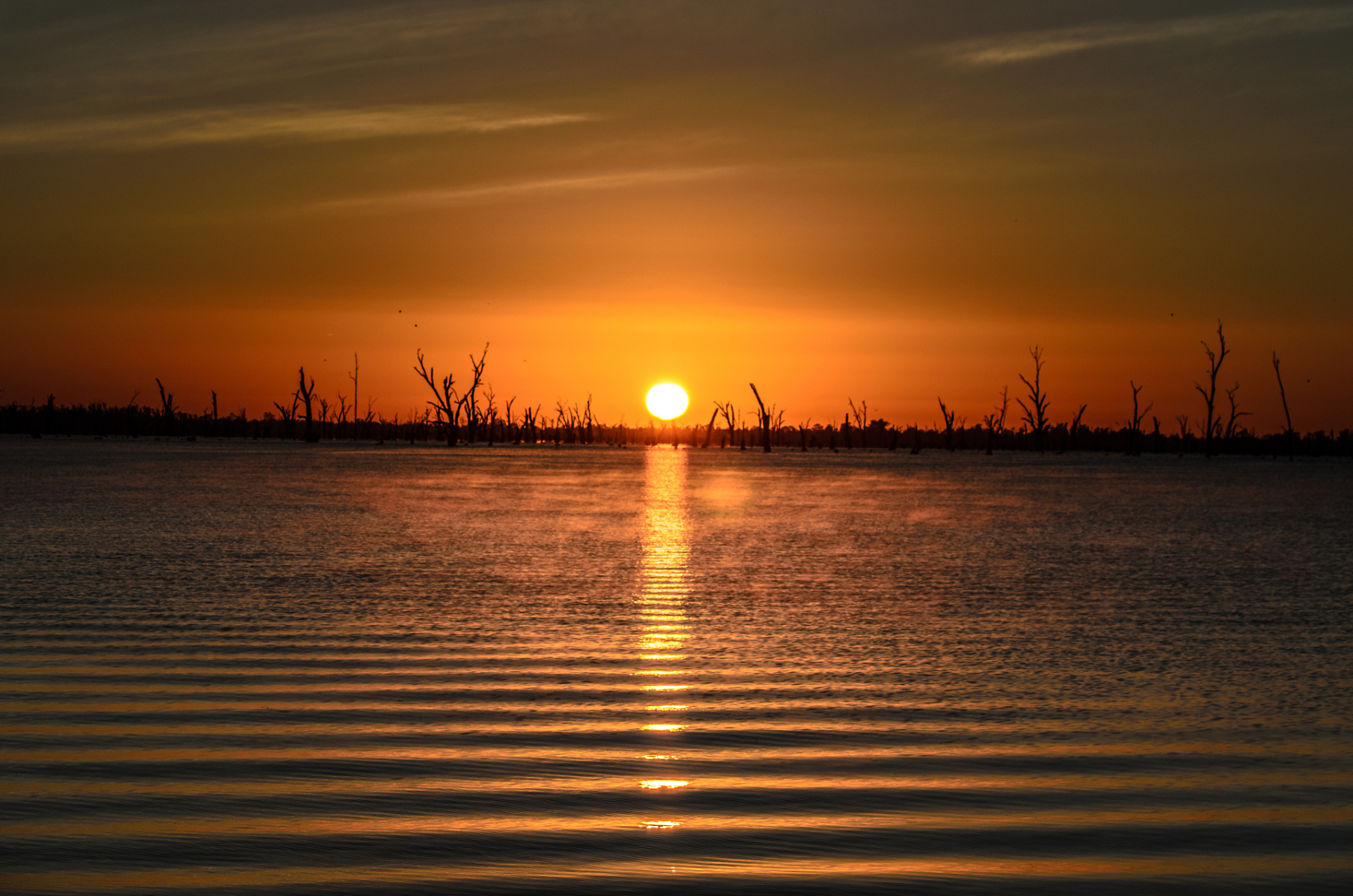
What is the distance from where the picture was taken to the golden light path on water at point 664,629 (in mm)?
5207

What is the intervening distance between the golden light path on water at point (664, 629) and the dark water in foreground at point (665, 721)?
0.04 metres

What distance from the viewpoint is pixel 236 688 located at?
261 inches

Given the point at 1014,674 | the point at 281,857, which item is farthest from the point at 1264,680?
the point at 281,857

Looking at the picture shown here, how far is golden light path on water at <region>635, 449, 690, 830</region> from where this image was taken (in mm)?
5207

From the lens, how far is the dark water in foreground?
3.85m

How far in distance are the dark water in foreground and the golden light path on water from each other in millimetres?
41

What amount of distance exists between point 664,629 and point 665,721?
3.35 metres

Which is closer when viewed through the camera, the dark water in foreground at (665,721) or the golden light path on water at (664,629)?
the dark water in foreground at (665,721)

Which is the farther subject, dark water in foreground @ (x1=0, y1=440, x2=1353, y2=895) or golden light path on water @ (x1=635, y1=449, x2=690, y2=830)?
golden light path on water @ (x1=635, y1=449, x2=690, y2=830)

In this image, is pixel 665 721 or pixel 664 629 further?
pixel 664 629

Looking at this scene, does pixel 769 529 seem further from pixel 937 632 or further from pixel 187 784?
pixel 187 784

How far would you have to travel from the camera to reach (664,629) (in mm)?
9273

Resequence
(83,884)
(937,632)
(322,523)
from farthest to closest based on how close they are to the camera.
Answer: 1. (322,523)
2. (937,632)
3. (83,884)

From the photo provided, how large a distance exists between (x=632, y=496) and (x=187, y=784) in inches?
1096
